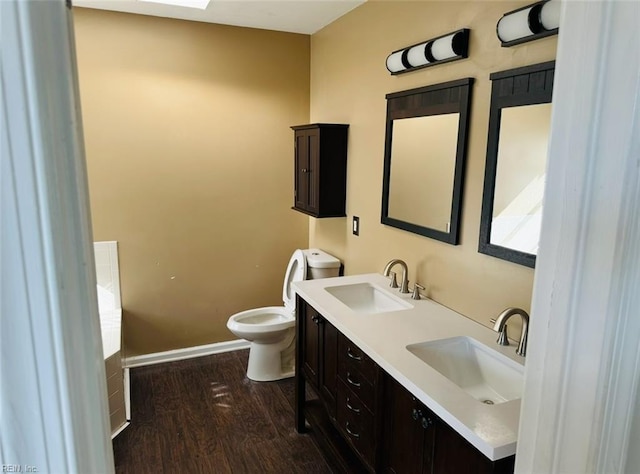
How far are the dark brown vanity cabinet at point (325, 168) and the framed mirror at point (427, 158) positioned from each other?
548mm

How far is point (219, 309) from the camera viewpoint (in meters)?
3.65

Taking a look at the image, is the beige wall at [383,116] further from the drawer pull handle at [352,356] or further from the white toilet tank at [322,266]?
the drawer pull handle at [352,356]

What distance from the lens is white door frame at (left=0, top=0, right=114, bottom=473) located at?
44 centimetres

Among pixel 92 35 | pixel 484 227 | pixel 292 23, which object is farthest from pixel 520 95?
pixel 92 35

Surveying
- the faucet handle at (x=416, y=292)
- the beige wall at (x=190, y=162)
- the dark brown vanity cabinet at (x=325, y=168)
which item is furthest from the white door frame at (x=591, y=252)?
Answer: the beige wall at (x=190, y=162)

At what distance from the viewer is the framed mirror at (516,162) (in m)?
1.62

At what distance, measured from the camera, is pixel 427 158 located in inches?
89.7

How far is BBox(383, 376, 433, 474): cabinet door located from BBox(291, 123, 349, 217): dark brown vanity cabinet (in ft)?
5.38

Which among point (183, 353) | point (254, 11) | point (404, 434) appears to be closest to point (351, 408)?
point (404, 434)

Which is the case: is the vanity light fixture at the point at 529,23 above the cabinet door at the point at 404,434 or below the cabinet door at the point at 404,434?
above

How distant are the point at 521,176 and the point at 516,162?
0.21ft

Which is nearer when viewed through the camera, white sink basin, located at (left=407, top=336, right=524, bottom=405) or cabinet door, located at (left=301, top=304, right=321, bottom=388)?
white sink basin, located at (left=407, top=336, right=524, bottom=405)

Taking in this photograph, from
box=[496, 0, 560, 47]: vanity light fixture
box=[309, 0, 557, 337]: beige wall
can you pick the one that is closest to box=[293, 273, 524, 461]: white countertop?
box=[309, 0, 557, 337]: beige wall

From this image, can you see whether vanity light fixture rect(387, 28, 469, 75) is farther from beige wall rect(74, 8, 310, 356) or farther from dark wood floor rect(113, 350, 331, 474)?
dark wood floor rect(113, 350, 331, 474)
